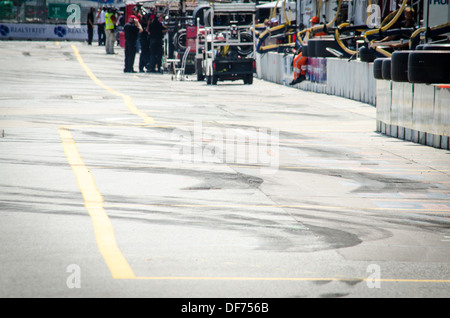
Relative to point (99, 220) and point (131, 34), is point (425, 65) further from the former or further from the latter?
point (131, 34)

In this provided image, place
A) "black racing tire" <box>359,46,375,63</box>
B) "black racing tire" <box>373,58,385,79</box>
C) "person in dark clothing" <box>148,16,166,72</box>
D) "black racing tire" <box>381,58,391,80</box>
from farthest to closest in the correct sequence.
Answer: "person in dark clothing" <box>148,16,166,72</box>, "black racing tire" <box>359,46,375,63</box>, "black racing tire" <box>373,58,385,79</box>, "black racing tire" <box>381,58,391,80</box>

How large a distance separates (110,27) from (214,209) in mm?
39663

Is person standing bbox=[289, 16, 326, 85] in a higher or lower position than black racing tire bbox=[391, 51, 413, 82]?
lower

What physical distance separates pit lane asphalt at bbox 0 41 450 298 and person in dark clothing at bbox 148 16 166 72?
52.9 feet

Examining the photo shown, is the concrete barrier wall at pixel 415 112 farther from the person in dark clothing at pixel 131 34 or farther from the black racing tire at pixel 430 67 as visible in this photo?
the person in dark clothing at pixel 131 34

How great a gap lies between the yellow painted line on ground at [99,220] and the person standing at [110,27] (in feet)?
107

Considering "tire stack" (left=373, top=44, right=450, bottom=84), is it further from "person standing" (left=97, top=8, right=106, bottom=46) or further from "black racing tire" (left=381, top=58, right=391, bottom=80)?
"person standing" (left=97, top=8, right=106, bottom=46)

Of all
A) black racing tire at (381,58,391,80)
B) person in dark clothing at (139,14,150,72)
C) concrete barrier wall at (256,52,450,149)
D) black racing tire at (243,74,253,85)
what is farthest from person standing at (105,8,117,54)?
black racing tire at (381,58,391,80)

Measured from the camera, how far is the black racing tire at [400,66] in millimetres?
15602

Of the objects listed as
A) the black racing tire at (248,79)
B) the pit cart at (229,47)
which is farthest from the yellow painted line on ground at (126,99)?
the black racing tire at (248,79)

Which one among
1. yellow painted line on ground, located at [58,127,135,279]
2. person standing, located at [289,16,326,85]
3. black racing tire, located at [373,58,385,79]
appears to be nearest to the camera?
yellow painted line on ground, located at [58,127,135,279]

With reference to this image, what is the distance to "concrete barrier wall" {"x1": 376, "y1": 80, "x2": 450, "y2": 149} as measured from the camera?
14195 millimetres

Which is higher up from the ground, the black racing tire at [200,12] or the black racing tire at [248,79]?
the black racing tire at [200,12]

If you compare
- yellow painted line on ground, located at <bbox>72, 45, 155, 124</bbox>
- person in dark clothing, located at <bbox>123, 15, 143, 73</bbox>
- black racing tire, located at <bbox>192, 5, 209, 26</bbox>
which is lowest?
yellow painted line on ground, located at <bbox>72, 45, 155, 124</bbox>
